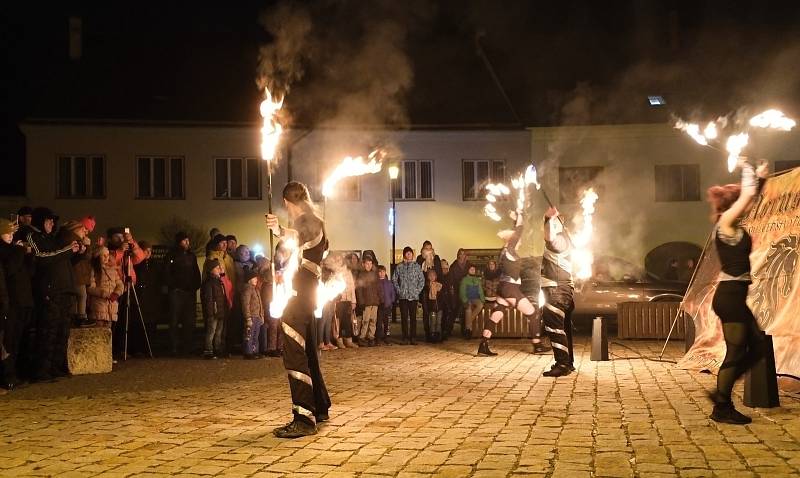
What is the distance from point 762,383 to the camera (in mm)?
7840

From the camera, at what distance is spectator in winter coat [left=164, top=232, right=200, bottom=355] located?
1421 centimetres

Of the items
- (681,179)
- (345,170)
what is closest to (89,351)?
(345,170)

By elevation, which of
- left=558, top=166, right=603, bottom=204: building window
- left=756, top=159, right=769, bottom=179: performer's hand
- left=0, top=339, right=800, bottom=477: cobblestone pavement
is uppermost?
left=558, top=166, right=603, bottom=204: building window

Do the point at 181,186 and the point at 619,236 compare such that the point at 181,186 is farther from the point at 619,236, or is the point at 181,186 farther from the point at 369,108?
the point at 619,236

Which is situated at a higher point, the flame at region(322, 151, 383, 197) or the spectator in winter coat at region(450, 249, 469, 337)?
the flame at region(322, 151, 383, 197)

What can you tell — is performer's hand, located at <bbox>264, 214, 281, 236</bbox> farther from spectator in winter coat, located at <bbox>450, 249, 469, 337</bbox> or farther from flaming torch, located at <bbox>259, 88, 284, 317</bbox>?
spectator in winter coat, located at <bbox>450, 249, 469, 337</bbox>

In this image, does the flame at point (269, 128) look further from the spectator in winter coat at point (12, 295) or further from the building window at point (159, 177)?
the building window at point (159, 177)

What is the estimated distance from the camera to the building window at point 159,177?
3266 cm

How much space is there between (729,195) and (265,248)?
26797mm

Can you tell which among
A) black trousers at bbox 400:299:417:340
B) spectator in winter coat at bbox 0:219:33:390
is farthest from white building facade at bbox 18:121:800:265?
spectator in winter coat at bbox 0:219:33:390

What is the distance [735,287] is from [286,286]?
388 centimetres

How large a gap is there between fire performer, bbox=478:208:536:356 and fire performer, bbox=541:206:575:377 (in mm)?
2094

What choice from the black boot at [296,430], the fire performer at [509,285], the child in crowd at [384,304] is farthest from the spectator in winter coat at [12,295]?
the child in crowd at [384,304]

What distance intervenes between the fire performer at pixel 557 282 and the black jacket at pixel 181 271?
6058 mm
